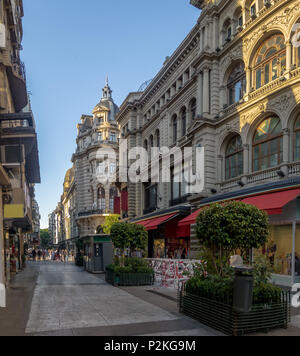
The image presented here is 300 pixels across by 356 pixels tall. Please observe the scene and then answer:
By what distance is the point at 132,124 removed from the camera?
4112 centimetres

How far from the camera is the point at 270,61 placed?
63.8ft

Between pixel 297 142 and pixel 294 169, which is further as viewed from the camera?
pixel 297 142

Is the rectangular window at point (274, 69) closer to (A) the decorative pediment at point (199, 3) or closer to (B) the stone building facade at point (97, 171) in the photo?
(A) the decorative pediment at point (199, 3)

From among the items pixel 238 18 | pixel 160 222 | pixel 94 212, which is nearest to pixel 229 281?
pixel 160 222

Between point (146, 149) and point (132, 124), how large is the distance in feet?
13.9

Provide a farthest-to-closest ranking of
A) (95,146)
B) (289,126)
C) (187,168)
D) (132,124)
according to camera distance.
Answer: (95,146) < (132,124) < (187,168) < (289,126)

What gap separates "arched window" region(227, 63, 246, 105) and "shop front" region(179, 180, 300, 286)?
7145 mm

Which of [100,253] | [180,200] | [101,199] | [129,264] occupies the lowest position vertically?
[100,253]

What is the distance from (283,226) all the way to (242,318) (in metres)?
9.71

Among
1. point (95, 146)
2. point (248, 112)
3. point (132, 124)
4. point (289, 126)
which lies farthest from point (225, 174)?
point (95, 146)

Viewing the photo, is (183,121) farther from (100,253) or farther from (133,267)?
(133,267)

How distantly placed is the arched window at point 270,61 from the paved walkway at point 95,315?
12702 millimetres

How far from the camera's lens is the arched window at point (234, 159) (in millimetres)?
21453
